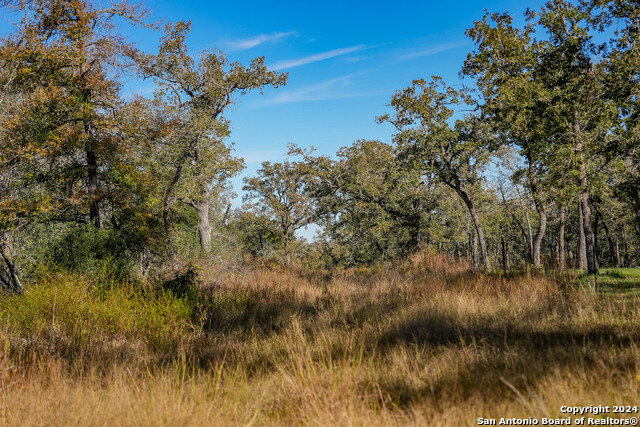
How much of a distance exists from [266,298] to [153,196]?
5.92 m

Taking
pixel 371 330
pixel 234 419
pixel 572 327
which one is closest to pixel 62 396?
pixel 234 419

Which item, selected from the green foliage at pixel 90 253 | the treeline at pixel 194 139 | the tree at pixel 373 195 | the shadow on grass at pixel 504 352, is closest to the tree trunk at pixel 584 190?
the treeline at pixel 194 139

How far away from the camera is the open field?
2.85 meters

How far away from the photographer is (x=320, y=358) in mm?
4062

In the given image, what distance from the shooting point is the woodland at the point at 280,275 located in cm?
316

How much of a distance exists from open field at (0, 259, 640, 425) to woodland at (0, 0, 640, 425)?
0.03 m

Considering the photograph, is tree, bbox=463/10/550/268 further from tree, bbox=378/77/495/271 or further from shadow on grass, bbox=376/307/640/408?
shadow on grass, bbox=376/307/640/408

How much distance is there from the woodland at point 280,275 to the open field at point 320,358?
3 centimetres

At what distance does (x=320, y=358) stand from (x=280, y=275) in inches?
359

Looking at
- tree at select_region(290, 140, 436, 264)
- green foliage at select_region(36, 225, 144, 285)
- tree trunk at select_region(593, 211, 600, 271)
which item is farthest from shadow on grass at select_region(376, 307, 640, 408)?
tree at select_region(290, 140, 436, 264)

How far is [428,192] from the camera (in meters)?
21.5

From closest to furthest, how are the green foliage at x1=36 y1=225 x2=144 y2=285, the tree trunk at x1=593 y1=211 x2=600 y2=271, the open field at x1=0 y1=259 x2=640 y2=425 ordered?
the open field at x1=0 y1=259 x2=640 y2=425 → the green foliage at x1=36 y1=225 x2=144 y2=285 → the tree trunk at x1=593 y1=211 x2=600 y2=271

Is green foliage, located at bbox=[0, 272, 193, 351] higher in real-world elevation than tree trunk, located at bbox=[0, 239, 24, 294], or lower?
lower

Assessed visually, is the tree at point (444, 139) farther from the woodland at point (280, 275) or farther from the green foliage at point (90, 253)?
the green foliage at point (90, 253)
